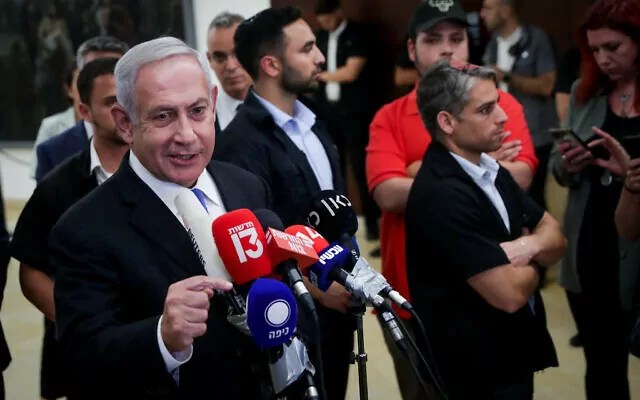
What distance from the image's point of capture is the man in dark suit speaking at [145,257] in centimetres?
133

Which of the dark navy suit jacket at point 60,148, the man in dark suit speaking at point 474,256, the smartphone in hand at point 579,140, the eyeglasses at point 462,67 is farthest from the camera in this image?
the dark navy suit jacket at point 60,148

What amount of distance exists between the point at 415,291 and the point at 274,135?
67cm

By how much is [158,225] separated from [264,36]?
52.2 inches

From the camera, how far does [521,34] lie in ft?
15.7

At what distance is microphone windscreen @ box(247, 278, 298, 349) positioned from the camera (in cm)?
117

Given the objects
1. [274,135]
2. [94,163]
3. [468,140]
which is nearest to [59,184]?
[94,163]

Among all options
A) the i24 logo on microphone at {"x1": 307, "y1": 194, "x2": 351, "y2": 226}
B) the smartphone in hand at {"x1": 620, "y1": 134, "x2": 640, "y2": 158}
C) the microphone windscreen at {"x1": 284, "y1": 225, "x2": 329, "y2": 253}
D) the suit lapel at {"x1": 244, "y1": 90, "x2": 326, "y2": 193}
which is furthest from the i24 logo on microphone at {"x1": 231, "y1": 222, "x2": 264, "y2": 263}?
the smartphone in hand at {"x1": 620, "y1": 134, "x2": 640, "y2": 158}

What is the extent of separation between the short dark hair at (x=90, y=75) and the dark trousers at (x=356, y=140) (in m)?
3.57

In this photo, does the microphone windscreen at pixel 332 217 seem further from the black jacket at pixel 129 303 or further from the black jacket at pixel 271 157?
the black jacket at pixel 271 157

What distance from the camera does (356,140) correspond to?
19.6ft

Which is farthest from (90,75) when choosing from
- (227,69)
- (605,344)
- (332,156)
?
(605,344)

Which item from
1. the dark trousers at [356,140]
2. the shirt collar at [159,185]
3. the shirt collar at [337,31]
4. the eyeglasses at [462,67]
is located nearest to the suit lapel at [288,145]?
the eyeglasses at [462,67]

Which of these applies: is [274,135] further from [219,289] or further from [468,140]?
[219,289]

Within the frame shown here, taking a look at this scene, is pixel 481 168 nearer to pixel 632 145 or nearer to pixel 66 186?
pixel 632 145
